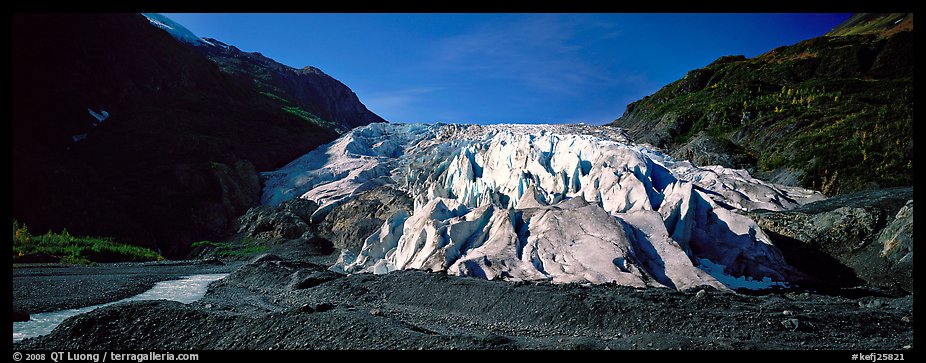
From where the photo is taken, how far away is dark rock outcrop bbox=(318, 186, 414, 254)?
32312 mm

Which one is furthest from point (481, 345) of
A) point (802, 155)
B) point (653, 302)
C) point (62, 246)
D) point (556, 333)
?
point (62, 246)

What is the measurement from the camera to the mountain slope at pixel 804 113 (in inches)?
1001

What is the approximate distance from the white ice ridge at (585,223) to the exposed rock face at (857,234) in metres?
1.71

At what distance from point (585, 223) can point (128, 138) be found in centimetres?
3915

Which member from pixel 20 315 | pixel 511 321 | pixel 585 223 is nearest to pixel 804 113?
pixel 585 223

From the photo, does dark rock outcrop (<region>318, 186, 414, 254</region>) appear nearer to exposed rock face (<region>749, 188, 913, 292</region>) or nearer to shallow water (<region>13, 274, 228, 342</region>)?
shallow water (<region>13, 274, 228, 342</region>)

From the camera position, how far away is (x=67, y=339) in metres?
9.27

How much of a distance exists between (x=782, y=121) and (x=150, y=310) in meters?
36.9

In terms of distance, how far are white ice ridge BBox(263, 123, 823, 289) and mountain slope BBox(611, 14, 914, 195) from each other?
3788 mm

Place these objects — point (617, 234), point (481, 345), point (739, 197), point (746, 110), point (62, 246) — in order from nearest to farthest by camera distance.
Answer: point (481, 345) < point (617, 234) < point (739, 197) < point (62, 246) < point (746, 110)

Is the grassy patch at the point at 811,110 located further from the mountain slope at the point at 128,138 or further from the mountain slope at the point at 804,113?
the mountain slope at the point at 128,138

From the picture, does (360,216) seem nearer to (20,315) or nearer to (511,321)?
(20,315)

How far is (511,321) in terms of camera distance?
451 inches

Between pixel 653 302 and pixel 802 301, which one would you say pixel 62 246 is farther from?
pixel 802 301
